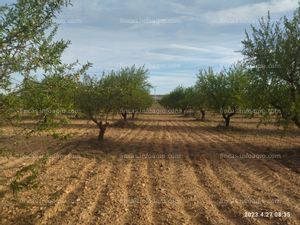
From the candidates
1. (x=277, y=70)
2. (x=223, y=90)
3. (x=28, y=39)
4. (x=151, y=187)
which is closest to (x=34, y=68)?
(x=28, y=39)

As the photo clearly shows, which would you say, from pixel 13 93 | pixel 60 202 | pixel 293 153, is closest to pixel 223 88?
pixel 293 153

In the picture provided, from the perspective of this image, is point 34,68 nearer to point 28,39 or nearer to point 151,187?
point 28,39

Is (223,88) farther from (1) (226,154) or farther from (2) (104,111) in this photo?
(1) (226,154)

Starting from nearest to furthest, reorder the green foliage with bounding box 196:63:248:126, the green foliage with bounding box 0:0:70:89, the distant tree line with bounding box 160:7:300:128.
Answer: the green foliage with bounding box 0:0:70:89 → the distant tree line with bounding box 160:7:300:128 → the green foliage with bounding box 196:63:248:126

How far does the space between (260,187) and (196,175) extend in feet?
6.99

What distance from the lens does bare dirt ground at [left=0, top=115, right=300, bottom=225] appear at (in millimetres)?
7180

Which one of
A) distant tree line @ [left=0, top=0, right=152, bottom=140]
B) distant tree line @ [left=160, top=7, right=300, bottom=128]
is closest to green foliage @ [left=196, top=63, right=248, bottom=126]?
distant tree line @ [left=160, top=7, right=300, bottom=128]

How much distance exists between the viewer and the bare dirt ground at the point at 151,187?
7.18 metres

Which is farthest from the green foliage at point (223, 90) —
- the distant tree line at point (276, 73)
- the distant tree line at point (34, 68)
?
the distant tree line at point (34, 68)

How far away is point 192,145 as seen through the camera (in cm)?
1814

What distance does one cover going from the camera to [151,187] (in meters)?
9.62

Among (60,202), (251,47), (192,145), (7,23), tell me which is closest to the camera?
(7,23)

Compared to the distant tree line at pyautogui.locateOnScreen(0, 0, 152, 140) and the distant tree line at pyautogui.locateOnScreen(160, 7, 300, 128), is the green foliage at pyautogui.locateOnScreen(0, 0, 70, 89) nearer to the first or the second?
the distant tree line at pyautogui.locateOnScreen(0, 0, 152, 140)

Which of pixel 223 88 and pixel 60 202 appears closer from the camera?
pixel 60 202
